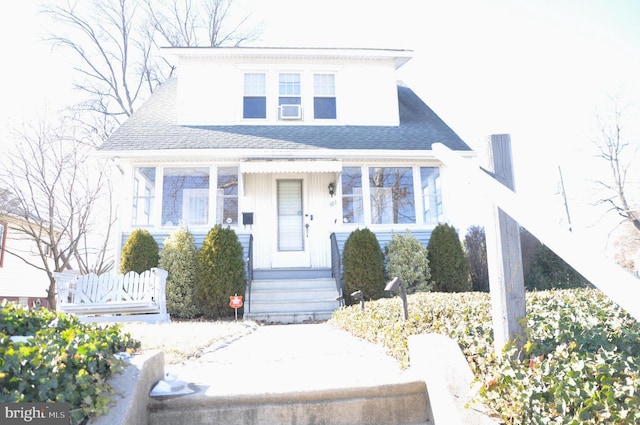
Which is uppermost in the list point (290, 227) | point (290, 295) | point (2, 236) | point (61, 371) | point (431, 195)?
point (431, 195)

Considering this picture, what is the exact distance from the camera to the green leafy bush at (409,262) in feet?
33.3

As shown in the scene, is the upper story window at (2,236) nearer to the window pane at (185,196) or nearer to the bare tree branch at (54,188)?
the bare tree branch at (54,188)

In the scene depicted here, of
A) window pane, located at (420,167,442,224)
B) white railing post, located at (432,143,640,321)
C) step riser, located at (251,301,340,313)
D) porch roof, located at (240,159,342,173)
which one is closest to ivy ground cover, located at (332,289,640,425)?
white railing post, located at (432,143,640,321)

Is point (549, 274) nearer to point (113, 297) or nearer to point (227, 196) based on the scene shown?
point (227, 196)

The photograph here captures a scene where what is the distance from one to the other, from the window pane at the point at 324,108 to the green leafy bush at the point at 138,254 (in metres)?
5.55

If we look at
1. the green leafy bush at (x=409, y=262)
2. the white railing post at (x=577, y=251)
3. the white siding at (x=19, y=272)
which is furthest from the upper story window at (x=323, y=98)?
the white siding at (x=19, y=272)

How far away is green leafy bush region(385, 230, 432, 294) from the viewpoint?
33.3 feet

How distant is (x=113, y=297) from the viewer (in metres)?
8.20

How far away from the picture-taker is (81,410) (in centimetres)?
202

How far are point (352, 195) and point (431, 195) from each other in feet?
6.78

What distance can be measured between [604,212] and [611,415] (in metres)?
25.1

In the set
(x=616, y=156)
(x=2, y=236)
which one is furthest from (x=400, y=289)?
(x=616, y=156)

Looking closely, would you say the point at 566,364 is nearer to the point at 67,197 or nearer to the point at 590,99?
the point at 67,197

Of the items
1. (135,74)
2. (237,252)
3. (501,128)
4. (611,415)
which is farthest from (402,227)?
(135,74)
